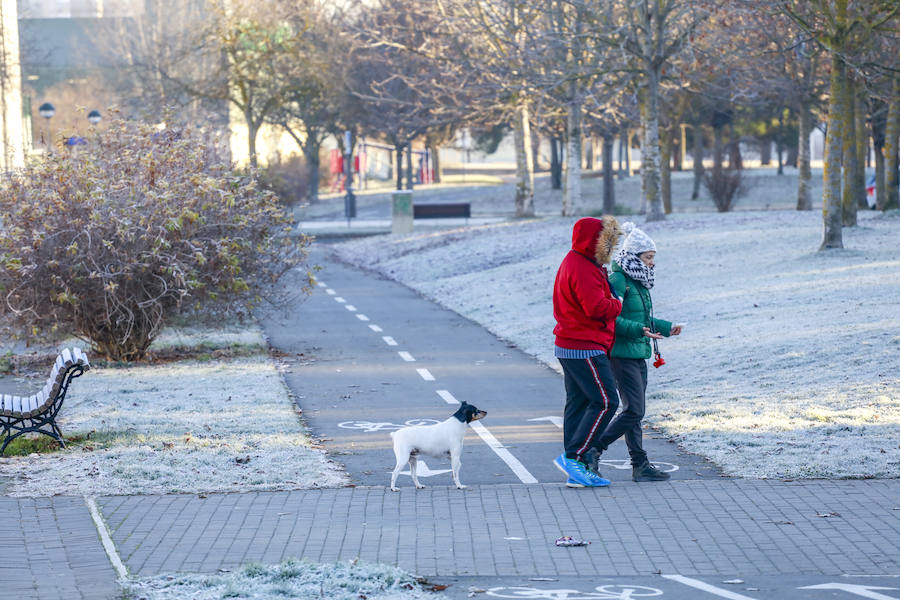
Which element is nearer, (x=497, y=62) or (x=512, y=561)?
(x=512, y=561)

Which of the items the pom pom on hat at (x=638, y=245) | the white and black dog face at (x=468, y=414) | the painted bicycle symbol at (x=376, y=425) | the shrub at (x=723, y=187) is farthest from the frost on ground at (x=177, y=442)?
the shrub at (x=723, y=187)

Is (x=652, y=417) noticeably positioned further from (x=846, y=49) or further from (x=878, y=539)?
(x=846, y=49)

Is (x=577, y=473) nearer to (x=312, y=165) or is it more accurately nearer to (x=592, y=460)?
(x=592, y=460)

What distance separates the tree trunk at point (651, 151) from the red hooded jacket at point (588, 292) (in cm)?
2095

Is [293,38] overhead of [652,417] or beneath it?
overhead

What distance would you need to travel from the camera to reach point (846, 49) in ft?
68.3

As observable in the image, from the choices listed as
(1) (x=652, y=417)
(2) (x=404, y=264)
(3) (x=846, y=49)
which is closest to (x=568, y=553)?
(1) (x=652, y=417)

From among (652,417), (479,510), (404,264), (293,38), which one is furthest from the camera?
(293,38)

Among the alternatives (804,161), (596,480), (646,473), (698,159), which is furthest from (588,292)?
(698,159)

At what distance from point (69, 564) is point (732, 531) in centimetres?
365

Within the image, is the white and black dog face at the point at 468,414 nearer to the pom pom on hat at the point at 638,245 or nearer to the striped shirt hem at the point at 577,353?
the striped shirt hem at the point at 577,353

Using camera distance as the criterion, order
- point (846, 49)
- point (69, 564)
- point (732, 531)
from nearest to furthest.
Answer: point (69, 564)
point (732, 531)
point (846, 49)

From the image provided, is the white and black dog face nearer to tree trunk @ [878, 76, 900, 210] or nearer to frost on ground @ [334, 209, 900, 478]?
frost on ground @ [334, 209, 900, 478]

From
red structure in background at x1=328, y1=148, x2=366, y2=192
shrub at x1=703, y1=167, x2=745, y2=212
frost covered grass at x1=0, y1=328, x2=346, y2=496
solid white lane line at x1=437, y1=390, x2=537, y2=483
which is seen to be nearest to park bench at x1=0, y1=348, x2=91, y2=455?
frost covered grass at x1=0, y1=328, x2=346, y2=496
